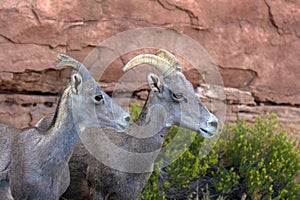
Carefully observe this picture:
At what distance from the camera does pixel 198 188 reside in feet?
23.1

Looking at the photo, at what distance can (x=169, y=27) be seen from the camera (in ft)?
24.8

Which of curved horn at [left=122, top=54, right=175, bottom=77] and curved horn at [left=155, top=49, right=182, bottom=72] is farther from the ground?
curved horn at [left=155, top=49, right=182, bottom=72]

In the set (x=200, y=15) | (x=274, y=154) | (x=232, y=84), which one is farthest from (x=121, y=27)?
(x=274, y=154)

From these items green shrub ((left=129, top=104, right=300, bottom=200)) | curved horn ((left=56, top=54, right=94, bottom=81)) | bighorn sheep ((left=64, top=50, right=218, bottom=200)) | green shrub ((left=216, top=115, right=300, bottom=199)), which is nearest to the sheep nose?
bighorn sheep ((left=64, top=50, right=218, bottom=200))

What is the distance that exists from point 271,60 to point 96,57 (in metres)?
2.30

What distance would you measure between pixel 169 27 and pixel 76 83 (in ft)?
8.68

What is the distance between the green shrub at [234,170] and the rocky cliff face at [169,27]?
0.76m

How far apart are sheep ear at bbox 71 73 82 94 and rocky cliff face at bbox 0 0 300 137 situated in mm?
2032

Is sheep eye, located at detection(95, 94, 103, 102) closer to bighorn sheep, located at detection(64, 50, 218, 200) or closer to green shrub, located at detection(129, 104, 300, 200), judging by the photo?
bighorn sheep, located at detection(64, 50, 218, 200)

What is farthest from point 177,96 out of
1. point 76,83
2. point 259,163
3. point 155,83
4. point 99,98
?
point 259,163

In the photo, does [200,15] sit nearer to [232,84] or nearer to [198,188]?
[232,84]

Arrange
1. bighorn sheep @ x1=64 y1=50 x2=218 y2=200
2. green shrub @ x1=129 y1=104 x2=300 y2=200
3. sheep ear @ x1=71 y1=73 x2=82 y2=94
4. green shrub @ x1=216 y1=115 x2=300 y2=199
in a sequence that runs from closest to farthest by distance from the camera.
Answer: sheep ear @ x1=71 y1=73 x2=82 y2=94 → bighorn sheep @ x1=64 y1=50 x2=218 y2=200 → green shrub @ x1=129 y1=104 x2=300 y2=200 → green shrub @ x1=216 y1=115 x2=300 y2=199

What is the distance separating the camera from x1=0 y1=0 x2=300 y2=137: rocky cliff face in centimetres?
702

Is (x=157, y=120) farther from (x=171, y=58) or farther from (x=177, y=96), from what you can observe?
(x=171, y=58)
